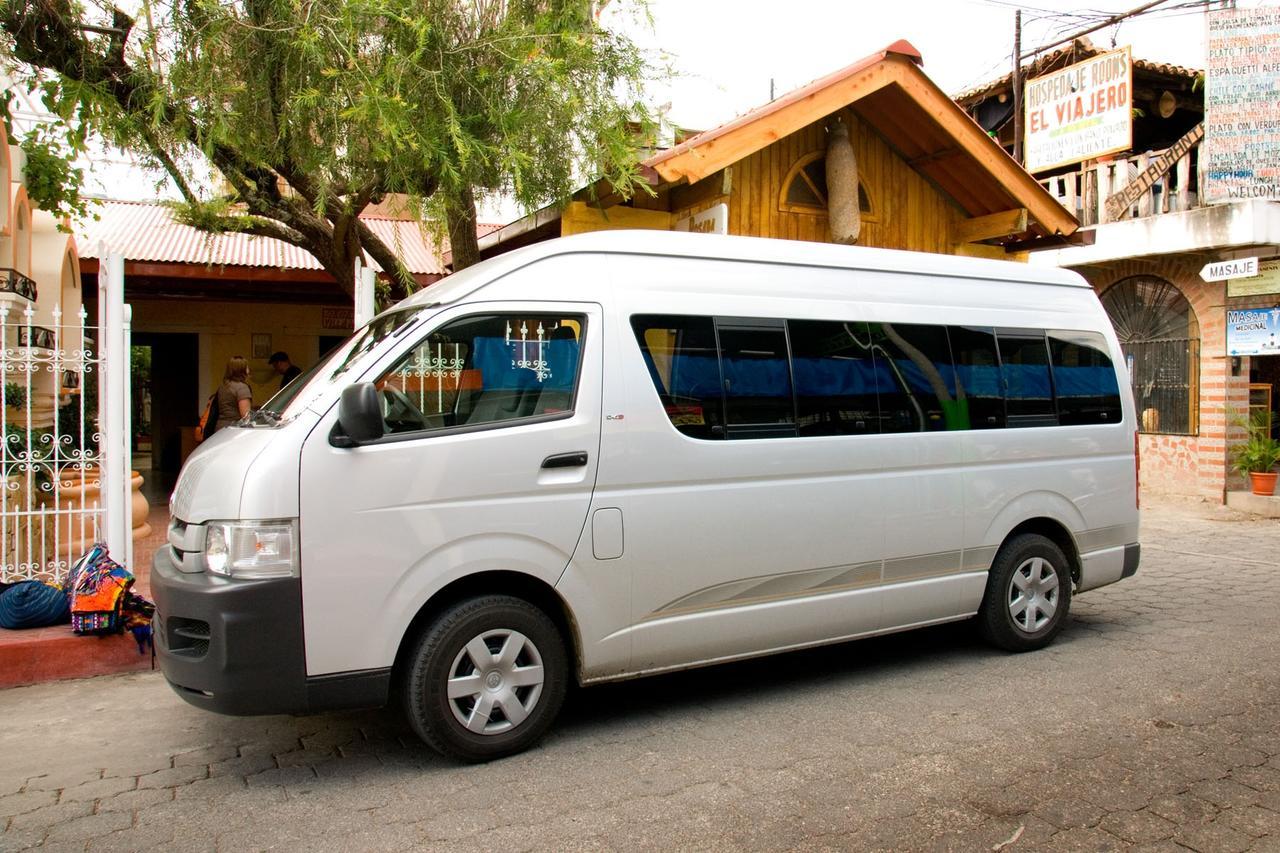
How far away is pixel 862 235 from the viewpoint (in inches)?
367

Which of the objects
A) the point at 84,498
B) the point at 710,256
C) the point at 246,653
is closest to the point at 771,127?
the point at 710,256

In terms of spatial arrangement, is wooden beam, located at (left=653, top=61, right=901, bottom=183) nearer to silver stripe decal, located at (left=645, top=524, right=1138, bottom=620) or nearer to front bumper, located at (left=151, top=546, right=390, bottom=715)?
silver stripe decal, located at (left=645, top=524, right=1138, bottom=620)

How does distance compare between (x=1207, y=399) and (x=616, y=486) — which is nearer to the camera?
(x=616, y=486)

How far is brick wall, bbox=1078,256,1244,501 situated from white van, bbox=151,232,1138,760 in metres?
8.23

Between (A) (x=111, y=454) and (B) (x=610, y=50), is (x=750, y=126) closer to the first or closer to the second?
(B) (x=610, y=50)

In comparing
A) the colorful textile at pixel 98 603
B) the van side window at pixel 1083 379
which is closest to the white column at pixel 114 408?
the colorful textile at pixel 98 603

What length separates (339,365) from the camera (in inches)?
179

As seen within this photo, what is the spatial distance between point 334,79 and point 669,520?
143 inches

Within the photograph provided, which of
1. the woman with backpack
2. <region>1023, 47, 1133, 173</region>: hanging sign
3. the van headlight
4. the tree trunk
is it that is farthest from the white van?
<region>1023, 47, 1133, 173</region>: hanging sign

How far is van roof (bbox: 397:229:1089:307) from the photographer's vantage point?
4.51 metres

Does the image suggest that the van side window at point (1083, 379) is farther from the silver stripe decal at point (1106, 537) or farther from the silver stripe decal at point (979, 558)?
the silver stripe decal at point (979, 558)

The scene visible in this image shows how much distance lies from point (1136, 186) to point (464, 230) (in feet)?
33.2

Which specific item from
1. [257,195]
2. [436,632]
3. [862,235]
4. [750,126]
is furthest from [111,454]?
[862,235]

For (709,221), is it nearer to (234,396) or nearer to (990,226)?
(990,226)
